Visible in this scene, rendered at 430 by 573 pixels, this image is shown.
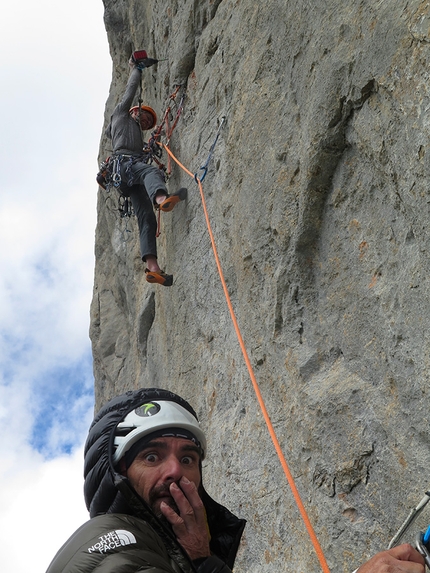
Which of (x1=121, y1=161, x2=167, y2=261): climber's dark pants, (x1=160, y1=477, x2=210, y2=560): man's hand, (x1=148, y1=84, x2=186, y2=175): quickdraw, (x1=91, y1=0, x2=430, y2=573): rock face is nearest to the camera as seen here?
(x1=160, y1=477, x2=210, y2=560): man's hand

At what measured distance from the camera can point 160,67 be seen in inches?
305

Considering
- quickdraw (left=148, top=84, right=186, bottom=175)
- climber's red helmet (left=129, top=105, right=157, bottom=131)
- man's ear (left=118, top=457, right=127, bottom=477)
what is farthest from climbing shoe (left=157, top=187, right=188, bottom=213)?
man's ear (left=118, top=457, right=127, bottom=477)

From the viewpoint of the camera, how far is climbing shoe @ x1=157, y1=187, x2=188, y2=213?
6.36m

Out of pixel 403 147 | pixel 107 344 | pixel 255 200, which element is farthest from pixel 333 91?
pixel 107 344

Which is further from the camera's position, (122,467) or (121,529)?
(122,467)

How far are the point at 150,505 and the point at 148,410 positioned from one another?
341 mm

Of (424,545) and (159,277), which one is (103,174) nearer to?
(159,277)

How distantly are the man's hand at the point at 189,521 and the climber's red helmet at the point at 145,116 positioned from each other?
21.8 feet

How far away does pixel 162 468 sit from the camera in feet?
6.79

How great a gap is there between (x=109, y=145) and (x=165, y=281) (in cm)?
488

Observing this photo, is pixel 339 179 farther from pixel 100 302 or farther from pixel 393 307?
pixel 100 302

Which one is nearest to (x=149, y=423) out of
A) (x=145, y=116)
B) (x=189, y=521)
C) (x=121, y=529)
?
(x=189, y=521)

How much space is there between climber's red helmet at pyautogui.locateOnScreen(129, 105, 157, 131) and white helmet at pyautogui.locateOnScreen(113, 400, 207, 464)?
20.6ft

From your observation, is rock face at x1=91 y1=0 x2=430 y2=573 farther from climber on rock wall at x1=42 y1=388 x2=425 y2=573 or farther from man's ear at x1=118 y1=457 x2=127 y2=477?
man's ear at x1=118 y1=457 x2=127 y2=477
